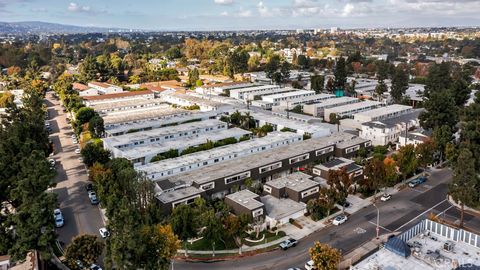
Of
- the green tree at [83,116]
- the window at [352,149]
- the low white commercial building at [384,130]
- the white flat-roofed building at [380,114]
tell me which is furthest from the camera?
the white flat-roofed building at [380,114]

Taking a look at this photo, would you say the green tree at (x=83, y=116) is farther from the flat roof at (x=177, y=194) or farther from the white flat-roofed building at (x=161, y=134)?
the flat roof at (x=177, y=194)

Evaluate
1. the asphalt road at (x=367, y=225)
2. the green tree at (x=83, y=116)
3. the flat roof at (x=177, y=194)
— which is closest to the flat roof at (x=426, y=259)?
the asphalt road at (x=367, y=225)

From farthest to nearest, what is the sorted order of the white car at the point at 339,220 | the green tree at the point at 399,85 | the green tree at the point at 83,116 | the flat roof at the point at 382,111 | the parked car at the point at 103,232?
the green tree at the point at 399,85, the flat roof at the point at 382,111, the green tree at the point at 83,116, the white car at the point at 339,220, the parked car at the point at 103,232

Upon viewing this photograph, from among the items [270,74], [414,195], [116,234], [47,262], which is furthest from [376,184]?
[270,74]

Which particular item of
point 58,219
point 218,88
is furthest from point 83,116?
point 218,88

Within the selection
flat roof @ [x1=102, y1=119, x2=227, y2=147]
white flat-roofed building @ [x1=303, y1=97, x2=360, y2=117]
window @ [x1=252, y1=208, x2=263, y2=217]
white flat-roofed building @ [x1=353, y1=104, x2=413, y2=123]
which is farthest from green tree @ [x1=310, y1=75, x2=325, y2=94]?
window @ [x1=252, y1=208, x2=263, y2=217]

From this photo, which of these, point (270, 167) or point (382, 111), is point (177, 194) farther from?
point (382, 111)
